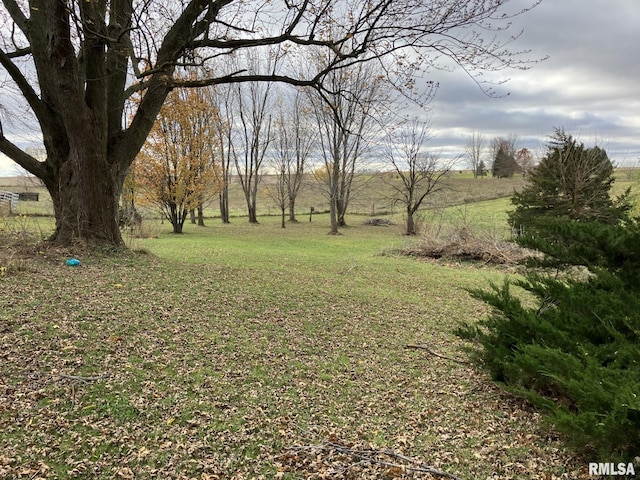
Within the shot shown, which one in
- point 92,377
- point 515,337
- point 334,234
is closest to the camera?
point 92,377

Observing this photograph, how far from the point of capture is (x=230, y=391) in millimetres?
3428

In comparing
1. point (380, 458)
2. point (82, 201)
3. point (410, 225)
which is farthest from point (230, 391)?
point (410, 225)

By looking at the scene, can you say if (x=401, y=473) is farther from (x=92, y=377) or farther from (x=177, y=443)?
(x=92, y=377)

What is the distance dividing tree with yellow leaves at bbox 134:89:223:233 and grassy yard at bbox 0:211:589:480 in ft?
45.3

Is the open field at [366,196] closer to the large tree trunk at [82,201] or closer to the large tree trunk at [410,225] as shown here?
the large tree trunk at [410,225]

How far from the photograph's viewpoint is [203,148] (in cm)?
2069

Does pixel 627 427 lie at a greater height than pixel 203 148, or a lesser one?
lesser

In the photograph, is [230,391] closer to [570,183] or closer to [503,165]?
[570,183]

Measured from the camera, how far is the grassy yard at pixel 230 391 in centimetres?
255

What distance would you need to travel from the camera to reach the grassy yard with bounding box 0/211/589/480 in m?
2.55

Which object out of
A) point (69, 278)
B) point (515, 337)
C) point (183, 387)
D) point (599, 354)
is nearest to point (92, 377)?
point (183, 387)

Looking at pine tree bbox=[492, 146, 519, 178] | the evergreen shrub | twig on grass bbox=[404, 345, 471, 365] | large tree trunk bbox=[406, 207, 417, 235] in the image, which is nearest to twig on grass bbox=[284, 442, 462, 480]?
the evergreen shrub

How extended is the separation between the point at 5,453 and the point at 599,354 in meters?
3.82

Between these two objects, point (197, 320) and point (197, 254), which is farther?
point (197, 254)
